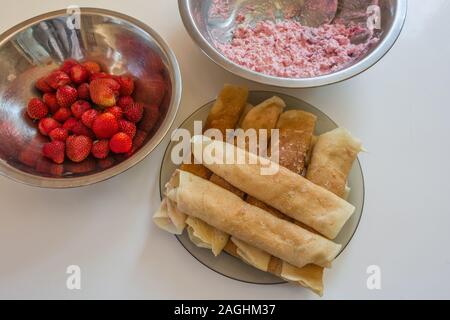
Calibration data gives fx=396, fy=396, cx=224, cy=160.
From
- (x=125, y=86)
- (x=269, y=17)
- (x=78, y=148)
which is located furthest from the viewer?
(x=269, y=17)

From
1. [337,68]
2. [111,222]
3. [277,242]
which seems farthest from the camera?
[337,68]

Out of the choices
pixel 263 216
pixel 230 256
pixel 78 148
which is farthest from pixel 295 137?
pixel 78 148

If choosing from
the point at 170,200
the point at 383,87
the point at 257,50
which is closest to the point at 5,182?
the point at 170,200

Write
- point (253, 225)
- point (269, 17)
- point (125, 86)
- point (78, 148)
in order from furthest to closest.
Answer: point (269, 17) < point (125, 86) < point (78, 148) < point (253, 225)

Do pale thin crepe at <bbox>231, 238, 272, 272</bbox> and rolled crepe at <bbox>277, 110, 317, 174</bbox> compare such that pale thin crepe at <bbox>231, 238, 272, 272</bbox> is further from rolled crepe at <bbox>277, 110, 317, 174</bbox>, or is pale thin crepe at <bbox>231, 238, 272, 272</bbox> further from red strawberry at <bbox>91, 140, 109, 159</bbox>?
red strawberry at <bbox>91, 140, 109, 159</bbox>

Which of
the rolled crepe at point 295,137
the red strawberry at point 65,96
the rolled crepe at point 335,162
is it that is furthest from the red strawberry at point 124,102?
the rolled crepe at point 335,162

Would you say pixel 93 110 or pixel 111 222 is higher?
pixel 93 110

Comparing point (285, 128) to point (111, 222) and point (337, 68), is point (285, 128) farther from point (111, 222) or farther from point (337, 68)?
point (111, 222)

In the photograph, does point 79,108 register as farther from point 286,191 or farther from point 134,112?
point 286,191
